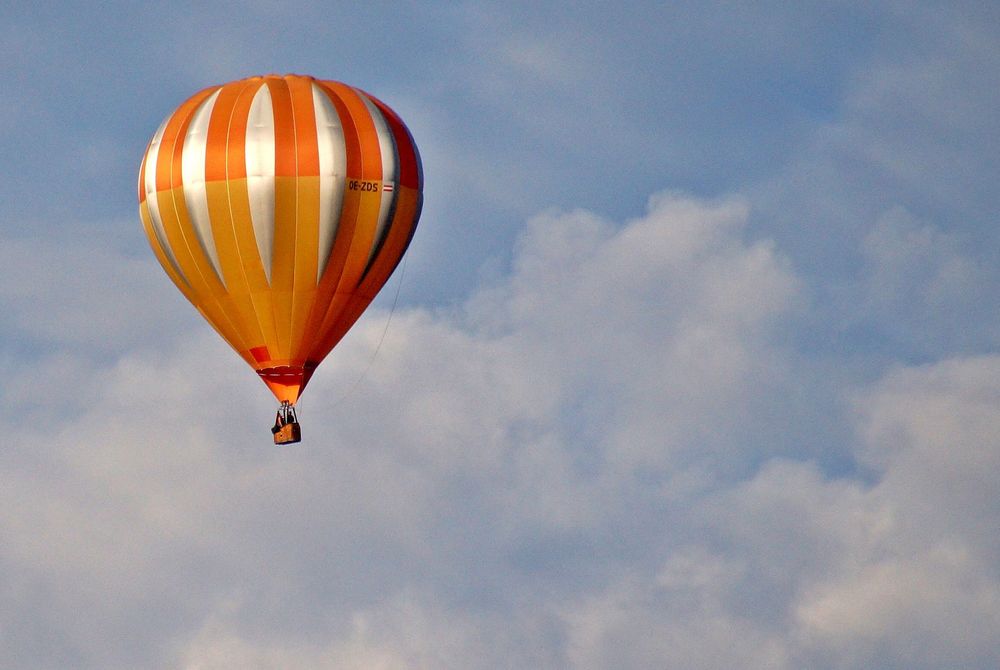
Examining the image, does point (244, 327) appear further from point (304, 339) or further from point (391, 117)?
point (391, 117)

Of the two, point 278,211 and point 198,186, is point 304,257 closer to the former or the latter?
point 278,211

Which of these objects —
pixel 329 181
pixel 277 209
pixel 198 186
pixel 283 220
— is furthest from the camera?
pixel 329 181

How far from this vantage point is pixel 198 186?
92.4m

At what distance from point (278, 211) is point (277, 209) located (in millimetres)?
65

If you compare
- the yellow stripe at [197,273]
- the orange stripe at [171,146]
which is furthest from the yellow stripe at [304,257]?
the orange stripe at [171,146]

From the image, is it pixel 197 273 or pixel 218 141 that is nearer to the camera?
pixel 218 141

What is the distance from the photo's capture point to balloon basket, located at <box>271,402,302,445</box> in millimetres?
92625

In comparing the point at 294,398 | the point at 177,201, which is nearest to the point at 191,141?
the point at 177,201

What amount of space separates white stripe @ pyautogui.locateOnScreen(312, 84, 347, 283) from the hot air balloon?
1.2 inches

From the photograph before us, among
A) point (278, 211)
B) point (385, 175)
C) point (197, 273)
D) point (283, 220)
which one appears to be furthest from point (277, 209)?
point (385, 175)

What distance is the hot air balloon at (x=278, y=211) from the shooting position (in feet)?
302

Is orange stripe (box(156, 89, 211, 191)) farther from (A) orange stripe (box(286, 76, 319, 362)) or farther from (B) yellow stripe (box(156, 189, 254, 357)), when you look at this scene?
(A) orange stripe (box(286, 76, 319, 362))

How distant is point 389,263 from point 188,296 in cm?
609

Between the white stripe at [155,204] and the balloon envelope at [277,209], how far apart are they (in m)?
0.06
